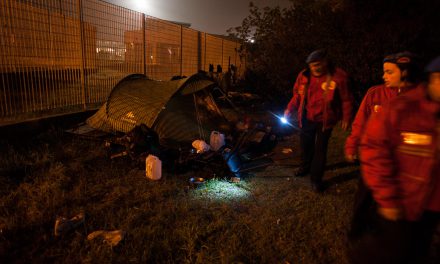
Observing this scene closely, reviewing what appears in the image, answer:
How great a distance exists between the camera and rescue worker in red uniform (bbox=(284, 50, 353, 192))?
3.88 metres

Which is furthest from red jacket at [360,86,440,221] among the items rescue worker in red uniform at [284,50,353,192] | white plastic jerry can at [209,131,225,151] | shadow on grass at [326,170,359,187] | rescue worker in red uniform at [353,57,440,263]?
white plastic jerry can at [209,131,225,151]

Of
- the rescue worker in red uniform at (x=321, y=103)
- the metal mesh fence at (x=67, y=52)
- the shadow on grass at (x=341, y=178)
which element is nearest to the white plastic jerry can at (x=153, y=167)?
the rescue worker in red uniform at (x=321, y=103)

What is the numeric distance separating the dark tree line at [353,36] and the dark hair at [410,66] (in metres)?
5.31

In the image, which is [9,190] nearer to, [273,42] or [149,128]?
[149,128]

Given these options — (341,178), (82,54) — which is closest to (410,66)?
(341,178)

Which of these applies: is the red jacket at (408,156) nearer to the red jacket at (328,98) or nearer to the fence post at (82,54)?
the red jacket at (328,98)

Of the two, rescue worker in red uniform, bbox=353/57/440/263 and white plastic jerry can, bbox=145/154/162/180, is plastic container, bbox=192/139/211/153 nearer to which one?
white plastic jerry can, bbox=145/154/162/180

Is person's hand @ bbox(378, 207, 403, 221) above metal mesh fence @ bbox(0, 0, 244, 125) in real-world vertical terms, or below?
below

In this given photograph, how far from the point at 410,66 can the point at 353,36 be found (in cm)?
648

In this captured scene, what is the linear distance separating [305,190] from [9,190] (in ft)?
12.2

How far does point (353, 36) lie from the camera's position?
8328 millimetres

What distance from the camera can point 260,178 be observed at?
4.64 m

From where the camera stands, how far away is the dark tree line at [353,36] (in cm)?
771

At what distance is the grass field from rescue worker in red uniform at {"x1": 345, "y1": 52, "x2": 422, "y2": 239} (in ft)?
2.63
